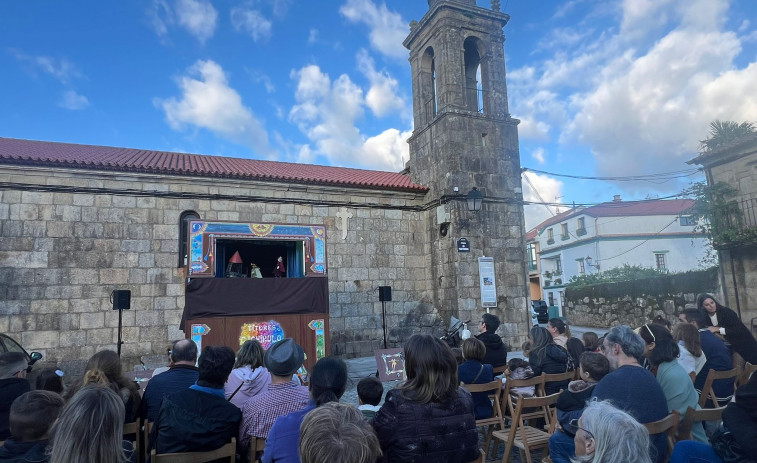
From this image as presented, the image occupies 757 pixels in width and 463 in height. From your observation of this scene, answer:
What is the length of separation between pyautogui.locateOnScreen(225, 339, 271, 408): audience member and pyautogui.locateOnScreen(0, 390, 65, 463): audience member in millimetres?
1376

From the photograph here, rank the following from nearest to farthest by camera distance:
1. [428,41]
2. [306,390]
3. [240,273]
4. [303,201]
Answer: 1. [306,390]
2. [240,273]
3. [303,201]
4. [428,41]

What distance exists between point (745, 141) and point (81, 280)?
16.2 m

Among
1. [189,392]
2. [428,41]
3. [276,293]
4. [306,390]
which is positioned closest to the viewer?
[189,392]

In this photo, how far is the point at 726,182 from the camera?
41.0 ft

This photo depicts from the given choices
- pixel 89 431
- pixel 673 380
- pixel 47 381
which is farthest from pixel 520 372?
pixel 47 381

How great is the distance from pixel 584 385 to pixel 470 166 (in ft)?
Result: 29.4

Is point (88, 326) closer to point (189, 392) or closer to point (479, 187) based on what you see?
point (189, 392)

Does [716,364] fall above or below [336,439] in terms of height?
below

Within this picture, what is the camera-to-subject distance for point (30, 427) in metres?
2.21

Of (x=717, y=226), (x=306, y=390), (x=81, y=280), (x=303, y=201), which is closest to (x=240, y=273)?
(x=303, y=201)

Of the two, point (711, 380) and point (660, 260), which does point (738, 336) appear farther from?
point (660, 260)

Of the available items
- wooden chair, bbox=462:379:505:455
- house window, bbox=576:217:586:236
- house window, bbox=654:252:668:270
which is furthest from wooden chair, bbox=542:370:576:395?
house window, bbox=576:217:586:236

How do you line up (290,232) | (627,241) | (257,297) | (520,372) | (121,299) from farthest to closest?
(627,241), (290,232), (257,297), (121,299), (520,372)

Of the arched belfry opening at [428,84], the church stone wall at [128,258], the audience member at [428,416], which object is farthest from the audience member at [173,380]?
the arched belfry opening at [428,84]
